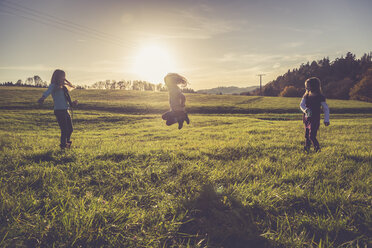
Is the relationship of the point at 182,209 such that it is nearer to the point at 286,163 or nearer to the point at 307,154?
the point at 286,163

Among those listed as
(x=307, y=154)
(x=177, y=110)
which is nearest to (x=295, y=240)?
(x=307, y=154)

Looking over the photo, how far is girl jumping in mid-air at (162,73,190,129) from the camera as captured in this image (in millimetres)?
6207

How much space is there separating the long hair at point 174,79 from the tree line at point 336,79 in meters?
86.6

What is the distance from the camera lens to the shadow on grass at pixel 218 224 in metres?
2.20

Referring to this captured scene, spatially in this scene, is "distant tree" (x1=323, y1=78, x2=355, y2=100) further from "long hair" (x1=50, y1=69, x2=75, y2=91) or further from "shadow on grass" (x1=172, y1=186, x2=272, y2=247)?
"long hair" (x1=50, y1=69, x2=75, y2=91)

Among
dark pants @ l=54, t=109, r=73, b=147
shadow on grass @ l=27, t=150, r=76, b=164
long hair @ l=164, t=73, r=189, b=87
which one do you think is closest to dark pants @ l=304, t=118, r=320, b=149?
long hair @ l=164, t=73, r=189, b=87

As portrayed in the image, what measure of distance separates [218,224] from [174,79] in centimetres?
481

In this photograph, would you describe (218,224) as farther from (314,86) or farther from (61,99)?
(61,99)

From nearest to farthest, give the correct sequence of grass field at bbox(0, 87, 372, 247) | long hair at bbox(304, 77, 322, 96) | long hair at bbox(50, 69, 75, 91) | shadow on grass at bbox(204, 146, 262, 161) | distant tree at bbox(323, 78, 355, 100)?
grass field at bbox(0, 87, 372, 247) < shadow on grass at bbox(204, 146, 262, 161) < long hair at bbox(304, 77, 322, 96) < long hair at bbox(50, 69, 75, 91) < distant tree at bbox(323, 78, 355, 100)

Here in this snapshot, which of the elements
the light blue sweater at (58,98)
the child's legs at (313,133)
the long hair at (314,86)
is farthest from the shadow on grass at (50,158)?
the long hair at (314,86)

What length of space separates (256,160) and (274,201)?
212 centimetres

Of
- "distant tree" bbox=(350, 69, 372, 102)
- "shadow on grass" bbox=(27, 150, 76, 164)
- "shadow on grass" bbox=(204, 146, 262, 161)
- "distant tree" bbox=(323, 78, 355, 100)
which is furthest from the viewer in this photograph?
"distant tree" bbox=(323, 78, 355, 100)

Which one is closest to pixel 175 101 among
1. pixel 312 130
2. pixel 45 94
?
pixel 45 94

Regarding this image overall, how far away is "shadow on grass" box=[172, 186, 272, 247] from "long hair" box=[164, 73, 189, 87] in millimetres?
4161
